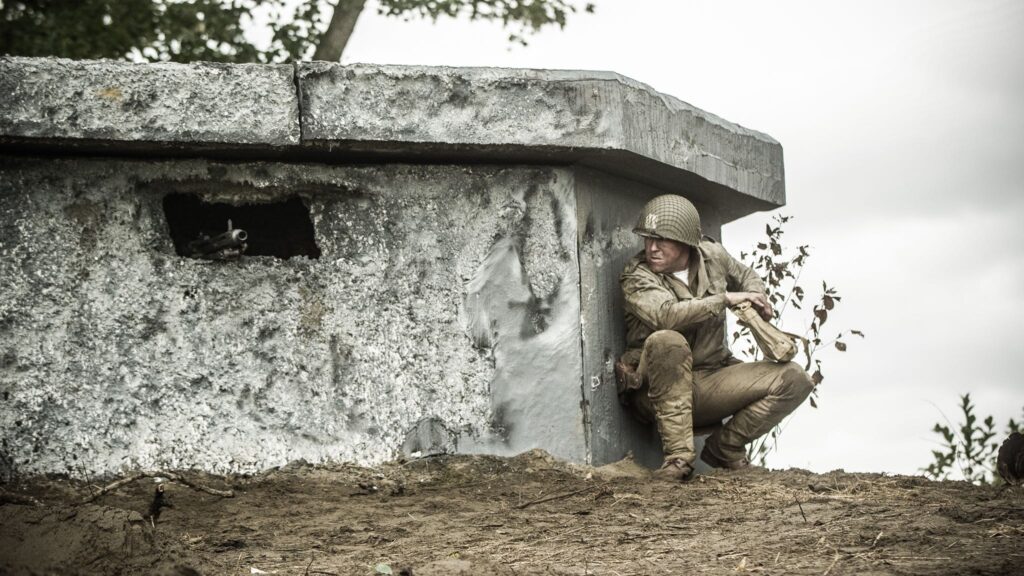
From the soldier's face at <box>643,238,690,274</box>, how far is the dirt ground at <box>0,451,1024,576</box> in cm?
85

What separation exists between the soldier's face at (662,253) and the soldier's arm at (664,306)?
122mm

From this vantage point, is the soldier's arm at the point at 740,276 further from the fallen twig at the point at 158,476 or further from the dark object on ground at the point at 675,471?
the fallen twig at the point at 158,476

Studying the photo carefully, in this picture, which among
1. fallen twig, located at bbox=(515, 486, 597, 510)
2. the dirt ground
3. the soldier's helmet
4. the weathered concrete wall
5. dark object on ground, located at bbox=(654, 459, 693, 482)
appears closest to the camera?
the dirt ground

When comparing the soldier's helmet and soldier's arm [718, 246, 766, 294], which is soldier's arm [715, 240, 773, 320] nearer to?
soldier's arm [718, 246, 766, 294]

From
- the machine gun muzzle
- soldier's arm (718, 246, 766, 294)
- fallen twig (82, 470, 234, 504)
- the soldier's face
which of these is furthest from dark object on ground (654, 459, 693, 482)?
the machine gun muzzle

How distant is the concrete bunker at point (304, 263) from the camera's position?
4.54m

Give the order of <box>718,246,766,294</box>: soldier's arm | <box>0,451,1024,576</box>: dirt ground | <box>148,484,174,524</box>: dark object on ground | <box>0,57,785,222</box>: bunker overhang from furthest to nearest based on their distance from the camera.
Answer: <box>718,246,766,294</box>: soldier's arm → <box>0,57,785,222</box>: bunker overhang → <box>148,484,174,524</box>: dark object on ground → <box>0,451,1024,576</box>: dirt ground

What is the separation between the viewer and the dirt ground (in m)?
3.26

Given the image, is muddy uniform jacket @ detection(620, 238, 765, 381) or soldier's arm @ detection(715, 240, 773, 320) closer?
muddy uniform jacket @ detection(620, 238, 765, 381)

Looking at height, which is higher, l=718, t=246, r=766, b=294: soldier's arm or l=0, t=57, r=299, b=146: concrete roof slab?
l=0, t=57, r=299, b=146: concrete roof slab

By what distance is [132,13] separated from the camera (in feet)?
28.5

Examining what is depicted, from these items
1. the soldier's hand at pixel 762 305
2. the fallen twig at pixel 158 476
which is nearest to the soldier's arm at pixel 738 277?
the soldier's hand at pixel 762 305

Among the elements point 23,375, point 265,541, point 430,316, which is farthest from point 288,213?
point 265,541

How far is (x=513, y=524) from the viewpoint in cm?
405
